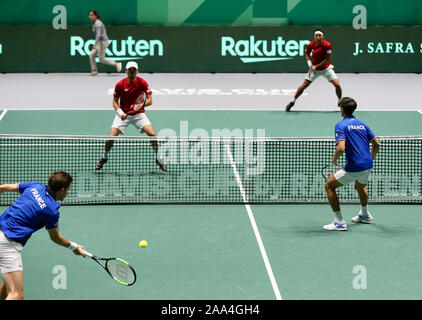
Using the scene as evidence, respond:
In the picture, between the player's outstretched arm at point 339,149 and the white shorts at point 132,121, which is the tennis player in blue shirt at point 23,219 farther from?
the white shorts at point 132,121


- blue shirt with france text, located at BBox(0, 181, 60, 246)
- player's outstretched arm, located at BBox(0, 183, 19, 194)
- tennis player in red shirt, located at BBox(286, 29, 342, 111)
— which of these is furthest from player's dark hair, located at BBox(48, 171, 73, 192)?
tennis player in red shirt, located at BBox(286, 29, 342, 111)

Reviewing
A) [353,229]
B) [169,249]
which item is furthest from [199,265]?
[353,229]

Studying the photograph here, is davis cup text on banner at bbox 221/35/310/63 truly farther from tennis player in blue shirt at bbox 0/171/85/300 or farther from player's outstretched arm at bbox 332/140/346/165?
tennis player in blue shirt at bbox 0/171/85/300

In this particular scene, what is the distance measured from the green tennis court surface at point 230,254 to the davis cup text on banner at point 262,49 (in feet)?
46.8

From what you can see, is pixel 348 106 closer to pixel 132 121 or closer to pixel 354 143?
pixel 354 143

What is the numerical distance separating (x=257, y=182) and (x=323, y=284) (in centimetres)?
444

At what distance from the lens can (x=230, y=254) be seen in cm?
1045

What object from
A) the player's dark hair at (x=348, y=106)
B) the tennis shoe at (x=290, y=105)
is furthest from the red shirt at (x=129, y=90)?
the tennis shoe at (x=290, y=105)

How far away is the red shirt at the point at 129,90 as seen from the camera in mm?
14288

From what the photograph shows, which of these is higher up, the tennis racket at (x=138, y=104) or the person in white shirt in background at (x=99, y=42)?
the person in white shirt in background at (x=99, y=42)

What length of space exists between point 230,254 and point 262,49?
16674mm

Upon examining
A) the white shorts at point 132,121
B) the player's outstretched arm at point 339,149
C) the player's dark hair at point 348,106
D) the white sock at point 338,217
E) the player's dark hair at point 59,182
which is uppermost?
the player's dark hair at point 348,106

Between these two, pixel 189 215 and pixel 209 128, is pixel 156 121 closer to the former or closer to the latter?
pixel 209 128

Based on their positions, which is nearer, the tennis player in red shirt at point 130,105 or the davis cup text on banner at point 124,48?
the tennis player in red shirt at point 130,105
